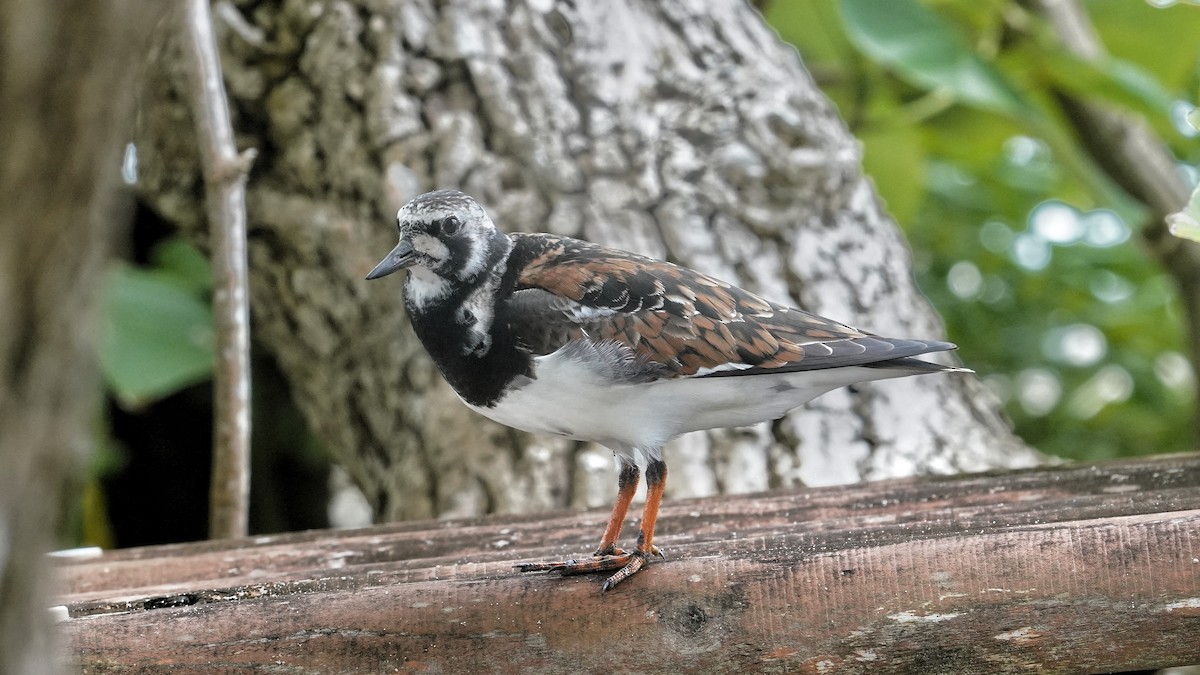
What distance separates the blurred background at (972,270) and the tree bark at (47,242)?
2.95 m

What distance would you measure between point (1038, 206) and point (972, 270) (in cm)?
42

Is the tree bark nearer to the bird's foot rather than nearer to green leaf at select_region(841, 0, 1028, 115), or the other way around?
the bird's foot

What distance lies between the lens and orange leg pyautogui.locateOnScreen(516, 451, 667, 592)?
1808mm

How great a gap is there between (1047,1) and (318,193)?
280cm

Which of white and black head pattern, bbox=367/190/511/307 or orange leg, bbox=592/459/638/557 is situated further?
white and black head pattern, bbox=367/190/511/307

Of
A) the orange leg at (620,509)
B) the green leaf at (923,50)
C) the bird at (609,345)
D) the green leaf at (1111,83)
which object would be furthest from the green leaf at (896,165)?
the orange leg at (620,509)

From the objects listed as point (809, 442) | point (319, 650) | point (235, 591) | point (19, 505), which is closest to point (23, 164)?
point (19, 505)

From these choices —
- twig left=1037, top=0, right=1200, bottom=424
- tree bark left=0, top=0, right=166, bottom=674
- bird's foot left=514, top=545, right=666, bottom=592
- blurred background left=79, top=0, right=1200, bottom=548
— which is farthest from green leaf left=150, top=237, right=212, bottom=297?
tree bark left=0, top=0, right=166, bottom=674

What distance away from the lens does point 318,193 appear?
3619 mm

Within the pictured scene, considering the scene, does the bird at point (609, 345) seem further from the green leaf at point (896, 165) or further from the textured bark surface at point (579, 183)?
the green leaf at point (896, 165)

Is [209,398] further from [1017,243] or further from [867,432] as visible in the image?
[1017,243]

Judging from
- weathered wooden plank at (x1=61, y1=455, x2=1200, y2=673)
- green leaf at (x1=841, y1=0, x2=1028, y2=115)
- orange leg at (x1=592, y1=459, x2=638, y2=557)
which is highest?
green leaf at (x1=841, y1=0, x2=1028, y2=115)

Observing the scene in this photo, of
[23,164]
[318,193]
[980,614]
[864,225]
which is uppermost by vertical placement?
[318,193]

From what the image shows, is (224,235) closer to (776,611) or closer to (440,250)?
(440,250)
